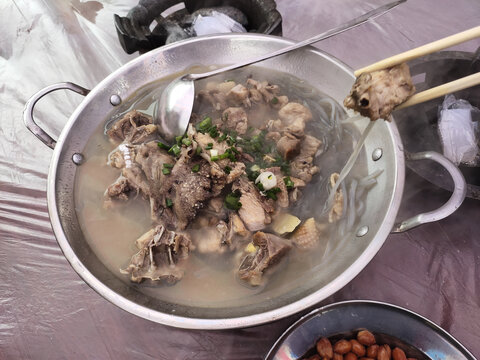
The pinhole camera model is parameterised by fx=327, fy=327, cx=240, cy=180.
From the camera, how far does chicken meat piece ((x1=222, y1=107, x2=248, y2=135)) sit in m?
2.65

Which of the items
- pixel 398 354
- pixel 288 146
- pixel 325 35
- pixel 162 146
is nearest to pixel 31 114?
pixel 162 146

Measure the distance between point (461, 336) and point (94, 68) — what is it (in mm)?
4316

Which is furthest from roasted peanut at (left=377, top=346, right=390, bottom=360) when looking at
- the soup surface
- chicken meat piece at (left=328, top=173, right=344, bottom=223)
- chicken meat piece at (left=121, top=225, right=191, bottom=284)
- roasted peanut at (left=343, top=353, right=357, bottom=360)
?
chicken meat piece at (left=121, top=225, right=191, bottom=284)

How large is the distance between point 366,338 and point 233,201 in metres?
1.19

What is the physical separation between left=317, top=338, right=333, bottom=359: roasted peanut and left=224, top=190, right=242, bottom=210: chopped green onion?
0.98 metres

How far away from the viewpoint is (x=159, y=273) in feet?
6.81

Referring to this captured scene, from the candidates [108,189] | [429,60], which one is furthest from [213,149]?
[429,60]

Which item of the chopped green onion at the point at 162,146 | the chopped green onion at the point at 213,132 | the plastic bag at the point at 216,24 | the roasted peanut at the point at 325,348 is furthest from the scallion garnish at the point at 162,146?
the roasted peanut at the point at 325,348

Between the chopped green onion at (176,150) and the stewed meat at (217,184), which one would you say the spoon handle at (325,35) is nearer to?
the stewed meat at (217,184)

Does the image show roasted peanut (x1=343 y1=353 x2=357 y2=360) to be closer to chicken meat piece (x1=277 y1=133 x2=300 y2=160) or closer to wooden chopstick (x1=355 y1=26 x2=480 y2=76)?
chicken meat piece (x1=277 y1=133 x2=300 y2=160)

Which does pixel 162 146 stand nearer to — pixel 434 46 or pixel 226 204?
pixel 226 204

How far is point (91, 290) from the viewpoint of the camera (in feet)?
8.43

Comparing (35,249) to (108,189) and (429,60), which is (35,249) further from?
(429,60)

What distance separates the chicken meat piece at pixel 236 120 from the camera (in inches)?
104
